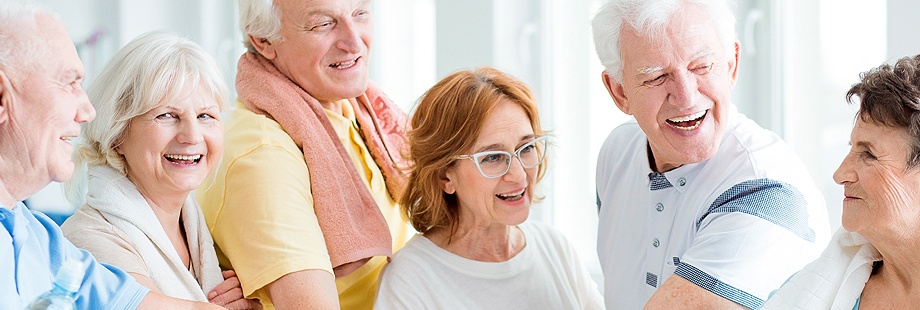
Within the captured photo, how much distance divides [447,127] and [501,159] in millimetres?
146

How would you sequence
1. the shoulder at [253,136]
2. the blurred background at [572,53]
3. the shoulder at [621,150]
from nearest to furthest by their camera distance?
the shoulder at [253,136]
the shoulder at [621,150]
the blurred background at [572,53]

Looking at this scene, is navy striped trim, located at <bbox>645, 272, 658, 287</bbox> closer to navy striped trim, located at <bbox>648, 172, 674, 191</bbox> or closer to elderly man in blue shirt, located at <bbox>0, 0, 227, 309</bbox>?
navy striped trim, located at <bbox>648, 172, 674, 191</bbox>

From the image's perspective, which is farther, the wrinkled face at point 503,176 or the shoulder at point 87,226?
the wrinkled face at point 503,176

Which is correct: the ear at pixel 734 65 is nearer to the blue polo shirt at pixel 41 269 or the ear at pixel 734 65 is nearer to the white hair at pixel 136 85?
the white hair at pixel 136 85

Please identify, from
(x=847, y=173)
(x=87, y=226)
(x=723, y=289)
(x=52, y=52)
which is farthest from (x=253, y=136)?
(x=847, y=173)

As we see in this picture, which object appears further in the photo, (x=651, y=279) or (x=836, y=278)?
(x=651, y=279)

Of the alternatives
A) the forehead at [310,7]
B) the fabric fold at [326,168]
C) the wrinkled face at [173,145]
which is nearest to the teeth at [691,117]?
the fabric fold at [326,168]

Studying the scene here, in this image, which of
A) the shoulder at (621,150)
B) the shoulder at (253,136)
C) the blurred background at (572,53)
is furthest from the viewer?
the blurred background at (572,53)

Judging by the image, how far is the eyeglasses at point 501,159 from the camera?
2.22 meters

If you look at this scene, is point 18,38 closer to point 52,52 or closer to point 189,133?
point 52,52

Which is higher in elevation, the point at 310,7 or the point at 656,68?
the point at 310,7

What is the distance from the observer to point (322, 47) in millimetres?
2297

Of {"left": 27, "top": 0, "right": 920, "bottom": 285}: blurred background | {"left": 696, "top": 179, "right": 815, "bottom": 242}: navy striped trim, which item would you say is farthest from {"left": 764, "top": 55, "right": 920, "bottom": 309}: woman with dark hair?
{"left": 27, "top": 0, "right": 920, "bottom": 285}: blurred background

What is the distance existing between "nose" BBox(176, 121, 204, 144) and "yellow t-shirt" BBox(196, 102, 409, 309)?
165mm
